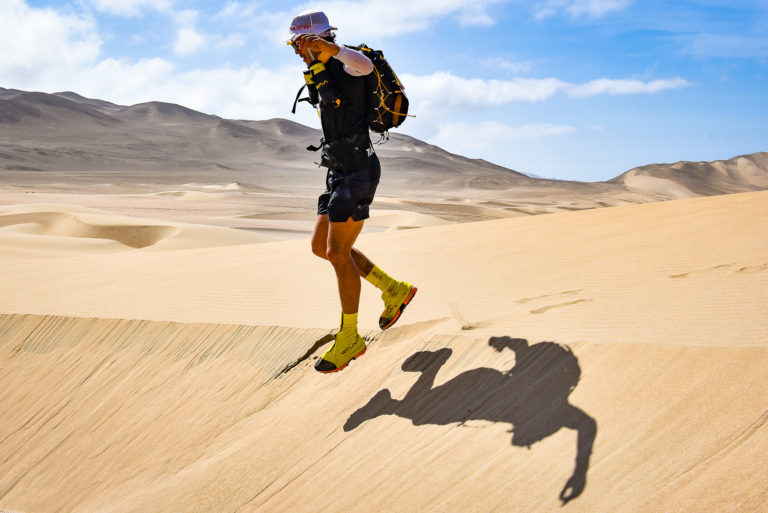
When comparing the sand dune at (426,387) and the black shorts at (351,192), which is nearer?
the sand dune at (426,387)

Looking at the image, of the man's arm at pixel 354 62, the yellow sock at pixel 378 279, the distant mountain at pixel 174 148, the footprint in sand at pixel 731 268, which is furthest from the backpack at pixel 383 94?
the distant mountain at pixel 174 148

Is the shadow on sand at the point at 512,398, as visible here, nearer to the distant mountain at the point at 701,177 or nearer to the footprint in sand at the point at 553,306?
the footprint in sand at the point at 553,306

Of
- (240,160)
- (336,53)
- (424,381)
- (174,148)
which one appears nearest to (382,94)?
(336,53)

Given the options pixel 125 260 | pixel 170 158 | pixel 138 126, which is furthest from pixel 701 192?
pixel 125 260

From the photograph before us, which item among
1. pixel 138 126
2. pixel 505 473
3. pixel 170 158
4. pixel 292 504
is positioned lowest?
pixel 292 504

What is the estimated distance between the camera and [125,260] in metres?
10.2

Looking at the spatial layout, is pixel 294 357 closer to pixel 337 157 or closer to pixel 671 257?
pixel 337 157

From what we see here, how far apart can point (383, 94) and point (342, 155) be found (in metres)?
0.41

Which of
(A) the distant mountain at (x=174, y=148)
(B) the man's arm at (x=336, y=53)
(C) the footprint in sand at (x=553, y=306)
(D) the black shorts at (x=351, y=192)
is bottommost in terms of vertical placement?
(C) the footprint in sand at (x=553, y=306)

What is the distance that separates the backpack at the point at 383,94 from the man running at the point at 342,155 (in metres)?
0.06

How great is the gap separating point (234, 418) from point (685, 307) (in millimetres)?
2815

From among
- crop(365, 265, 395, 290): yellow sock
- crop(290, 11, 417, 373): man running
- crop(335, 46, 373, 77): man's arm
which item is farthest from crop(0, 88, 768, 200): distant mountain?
crop(335, 46, 373, 77): man's arm

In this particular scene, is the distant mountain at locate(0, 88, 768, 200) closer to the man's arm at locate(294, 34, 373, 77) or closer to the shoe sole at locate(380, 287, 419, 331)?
the shoe sole at locate(380, 287, 419, 331)

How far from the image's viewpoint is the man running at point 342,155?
3.76 meters
